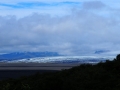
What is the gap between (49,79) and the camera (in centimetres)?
1653

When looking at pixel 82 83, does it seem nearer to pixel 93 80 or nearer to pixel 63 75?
pixel 93 80

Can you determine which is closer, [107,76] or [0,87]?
[107,76]

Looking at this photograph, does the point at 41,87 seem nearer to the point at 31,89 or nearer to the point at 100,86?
the point at 31,89

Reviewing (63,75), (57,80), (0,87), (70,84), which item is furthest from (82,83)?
(0,87)

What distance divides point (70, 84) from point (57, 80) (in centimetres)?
116

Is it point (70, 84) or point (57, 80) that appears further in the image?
point (57, 80)

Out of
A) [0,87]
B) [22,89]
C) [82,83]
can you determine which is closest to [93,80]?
[82,83]

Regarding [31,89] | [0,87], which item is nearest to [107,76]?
[31,89]

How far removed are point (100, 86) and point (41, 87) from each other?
108 inches

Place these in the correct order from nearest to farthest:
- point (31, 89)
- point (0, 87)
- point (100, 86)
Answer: point (100, 86)
point (31, 89)
point (0, 87)

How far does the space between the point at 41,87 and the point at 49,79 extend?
71 cm

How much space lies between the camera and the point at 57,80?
16422mm

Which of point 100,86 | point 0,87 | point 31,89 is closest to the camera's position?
point 100,86

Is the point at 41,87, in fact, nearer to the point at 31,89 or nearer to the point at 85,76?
the point at 31,89
